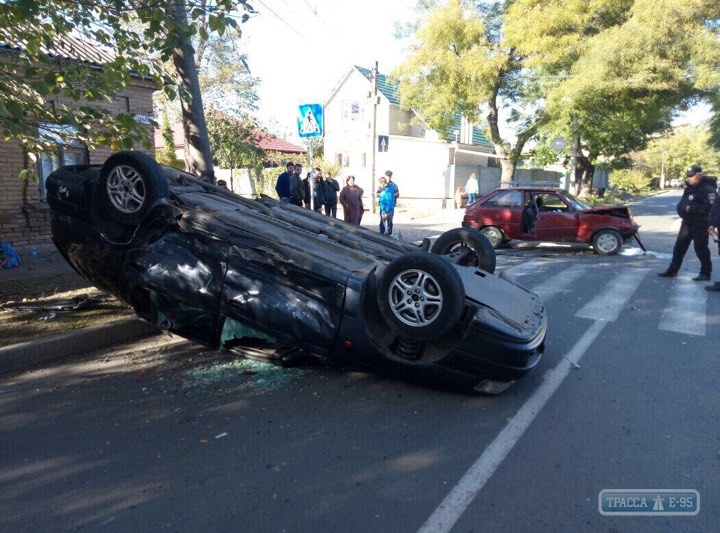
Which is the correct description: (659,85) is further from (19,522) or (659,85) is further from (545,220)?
(19,522)

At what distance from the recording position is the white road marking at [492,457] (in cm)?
255

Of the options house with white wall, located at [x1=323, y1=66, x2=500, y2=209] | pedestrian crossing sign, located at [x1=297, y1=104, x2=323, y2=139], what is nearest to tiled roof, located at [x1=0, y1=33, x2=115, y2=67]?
pedestrian crossing sign, located at [x1=297, y1=104, x2=323, y2=139]

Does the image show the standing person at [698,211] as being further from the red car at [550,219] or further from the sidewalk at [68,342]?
the sidewalk at [68,342]

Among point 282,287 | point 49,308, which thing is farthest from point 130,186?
point 49,308

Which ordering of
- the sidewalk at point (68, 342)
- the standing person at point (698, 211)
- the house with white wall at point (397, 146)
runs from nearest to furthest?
the sidewalk at point (68, 342) < the standing person at point (698, 211) < the house with white wall at point (397, 146)

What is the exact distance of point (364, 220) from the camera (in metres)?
18.0

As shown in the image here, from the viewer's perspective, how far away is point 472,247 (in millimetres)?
5258

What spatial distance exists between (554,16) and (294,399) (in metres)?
18.6

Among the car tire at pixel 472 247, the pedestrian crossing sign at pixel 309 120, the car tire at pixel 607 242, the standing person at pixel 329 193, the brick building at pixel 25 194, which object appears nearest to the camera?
the car tire at pixel 472 247

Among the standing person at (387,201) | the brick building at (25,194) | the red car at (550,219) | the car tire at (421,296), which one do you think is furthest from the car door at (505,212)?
the car tire at (421,296)

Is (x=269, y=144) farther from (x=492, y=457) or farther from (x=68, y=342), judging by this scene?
(x=492, y=457)

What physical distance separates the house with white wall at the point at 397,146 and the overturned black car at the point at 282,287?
15745 mm

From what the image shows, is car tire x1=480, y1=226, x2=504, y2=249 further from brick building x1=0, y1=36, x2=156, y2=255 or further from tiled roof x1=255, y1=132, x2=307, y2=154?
tiled roof x1=255, y1=132, x2=307, y2=154

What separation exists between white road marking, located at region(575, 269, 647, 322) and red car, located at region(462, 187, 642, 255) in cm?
232
